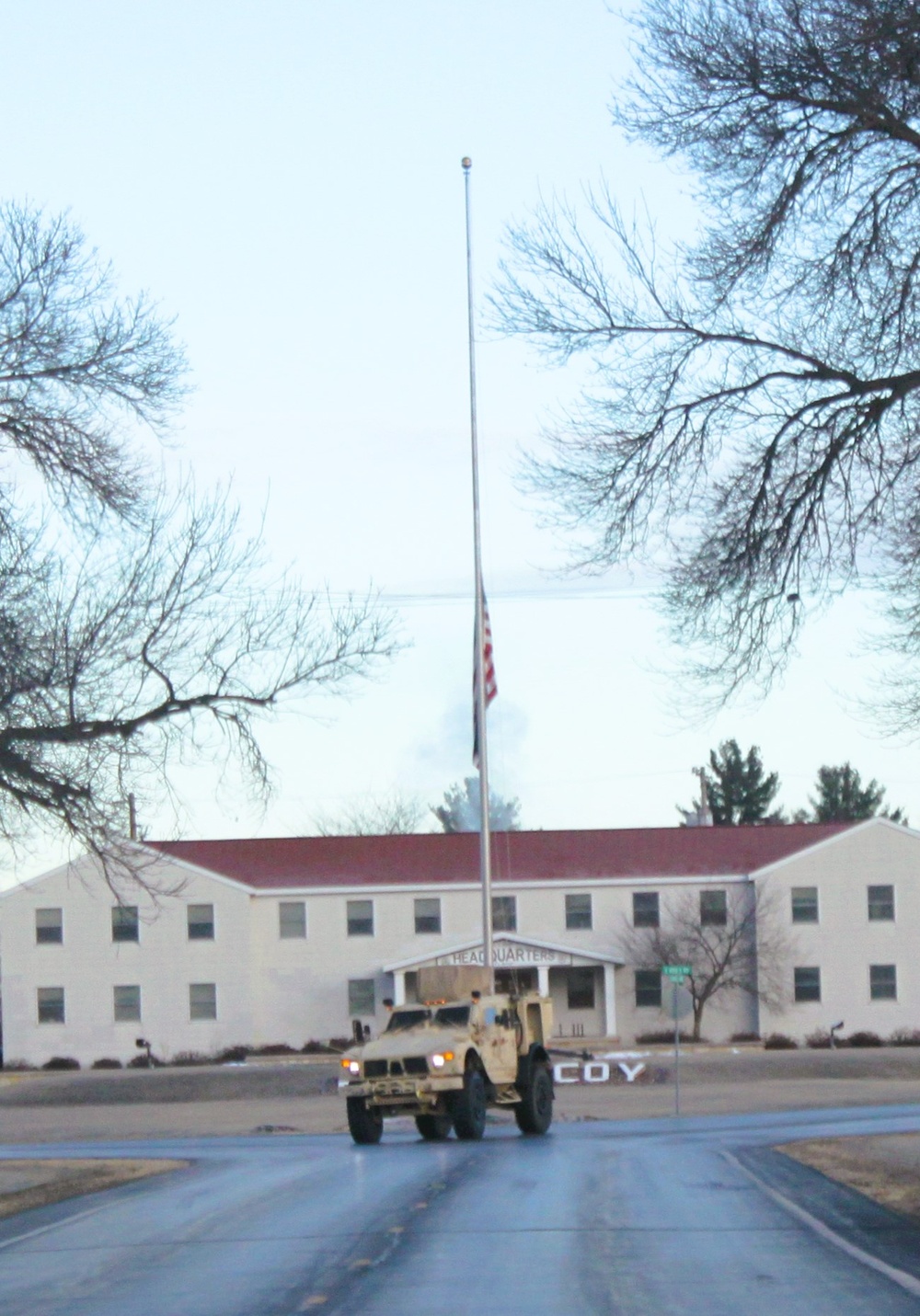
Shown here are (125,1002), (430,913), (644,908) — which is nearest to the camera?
(125,1002)

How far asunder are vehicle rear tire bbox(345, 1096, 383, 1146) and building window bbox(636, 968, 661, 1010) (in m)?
33.7

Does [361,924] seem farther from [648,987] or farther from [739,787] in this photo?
[739,787]

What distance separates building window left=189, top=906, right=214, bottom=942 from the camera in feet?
190

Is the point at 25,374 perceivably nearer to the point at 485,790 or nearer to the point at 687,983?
the point at 485,790

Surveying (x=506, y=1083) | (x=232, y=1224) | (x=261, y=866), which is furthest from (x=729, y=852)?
(x=232, y=1224)

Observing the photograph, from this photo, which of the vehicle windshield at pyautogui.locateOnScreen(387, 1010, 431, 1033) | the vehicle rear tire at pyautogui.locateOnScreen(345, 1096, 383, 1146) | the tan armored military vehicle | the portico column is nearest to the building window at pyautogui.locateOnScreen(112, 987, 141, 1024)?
the portico column

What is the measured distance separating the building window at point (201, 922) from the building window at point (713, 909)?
16.1 metres

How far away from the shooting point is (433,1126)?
25.2 meters

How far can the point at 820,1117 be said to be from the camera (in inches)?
1192

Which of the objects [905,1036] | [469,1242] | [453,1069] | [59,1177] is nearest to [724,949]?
[905,1036]

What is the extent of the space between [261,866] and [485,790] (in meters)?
28.4

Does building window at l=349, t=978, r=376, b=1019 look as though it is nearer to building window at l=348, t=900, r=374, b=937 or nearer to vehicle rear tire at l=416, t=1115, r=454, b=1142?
building window at l=348, t=900, r=374, b=937

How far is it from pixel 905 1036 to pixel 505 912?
13.5 meters

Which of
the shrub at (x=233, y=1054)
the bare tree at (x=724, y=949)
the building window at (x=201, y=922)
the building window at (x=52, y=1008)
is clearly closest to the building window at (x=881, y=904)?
the bare tree at (x=724, y=949)
